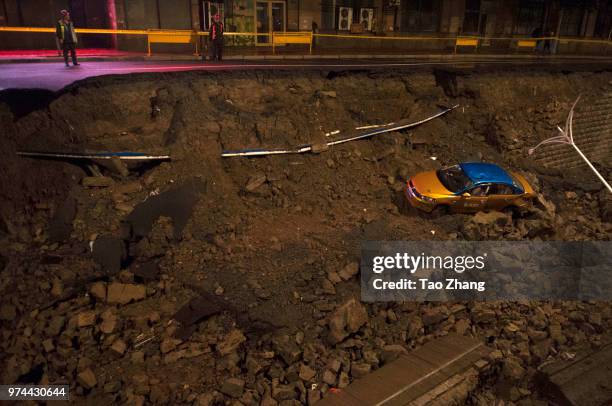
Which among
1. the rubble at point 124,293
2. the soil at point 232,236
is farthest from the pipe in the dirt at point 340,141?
the rubble at point 124,293

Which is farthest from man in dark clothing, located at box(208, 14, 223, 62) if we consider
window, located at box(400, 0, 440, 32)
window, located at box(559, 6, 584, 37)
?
window, located at box(559, 6, 584, 37)

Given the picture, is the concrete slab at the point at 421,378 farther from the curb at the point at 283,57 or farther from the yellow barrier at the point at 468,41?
the yellow barrier at the point at 468,41

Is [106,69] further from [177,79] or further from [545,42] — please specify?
[545,42]

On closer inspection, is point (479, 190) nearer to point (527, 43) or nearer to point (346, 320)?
point (346, 320)

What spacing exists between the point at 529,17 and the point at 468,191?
2510 centimetres

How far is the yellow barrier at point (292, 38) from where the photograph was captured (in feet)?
69.1

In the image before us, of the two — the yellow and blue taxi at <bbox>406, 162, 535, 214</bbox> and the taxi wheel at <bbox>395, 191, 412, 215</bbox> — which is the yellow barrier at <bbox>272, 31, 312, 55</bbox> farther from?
the yellow and blue taxi at <bbox>406, 162, 535, 214</bbox>

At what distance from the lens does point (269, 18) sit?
73.4 feet

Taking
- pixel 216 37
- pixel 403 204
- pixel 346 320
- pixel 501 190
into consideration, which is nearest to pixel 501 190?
pixel 501 190

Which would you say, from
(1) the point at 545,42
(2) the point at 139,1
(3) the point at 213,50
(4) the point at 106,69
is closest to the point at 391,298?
(4) the point at 106,69

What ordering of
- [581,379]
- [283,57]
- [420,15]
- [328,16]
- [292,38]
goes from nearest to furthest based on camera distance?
1. [581,379]
2. [283,57]
3. [292,38]
4. [328,16]
5. [420,15]

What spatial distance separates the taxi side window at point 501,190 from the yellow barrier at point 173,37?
545 inches

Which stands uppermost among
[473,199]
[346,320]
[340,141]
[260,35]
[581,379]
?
[260,35]

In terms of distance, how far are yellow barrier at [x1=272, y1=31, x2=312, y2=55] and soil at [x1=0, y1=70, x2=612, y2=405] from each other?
9135mm
